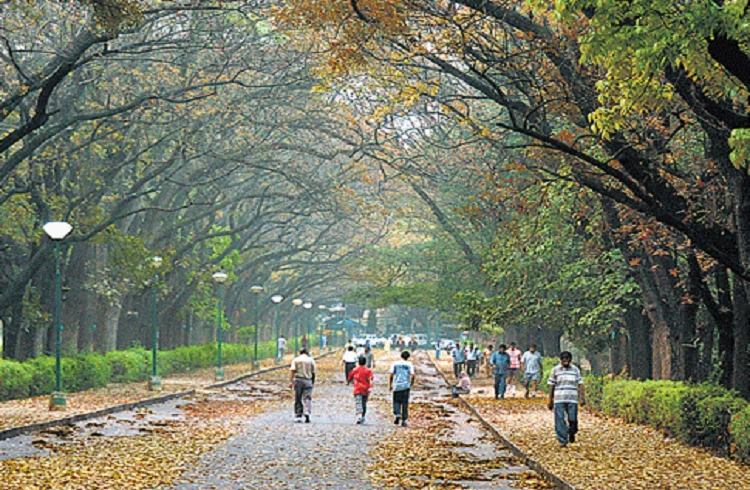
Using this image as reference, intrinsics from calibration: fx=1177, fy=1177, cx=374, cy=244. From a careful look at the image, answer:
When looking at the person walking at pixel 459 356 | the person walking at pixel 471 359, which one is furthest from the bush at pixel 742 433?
the person walking at pixel 471 359

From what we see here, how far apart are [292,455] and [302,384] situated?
23.5ft

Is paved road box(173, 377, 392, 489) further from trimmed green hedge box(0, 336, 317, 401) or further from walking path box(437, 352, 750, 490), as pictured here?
trimmed green hedge box(0, 336, 317, 401)

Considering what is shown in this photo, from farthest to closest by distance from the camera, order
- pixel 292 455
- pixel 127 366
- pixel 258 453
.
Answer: pixel 127 366
pixel 258 453
pixel 292 455

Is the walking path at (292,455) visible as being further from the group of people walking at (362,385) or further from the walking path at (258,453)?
the group of people walking at (362,385)

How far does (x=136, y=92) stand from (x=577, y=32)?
17.6m

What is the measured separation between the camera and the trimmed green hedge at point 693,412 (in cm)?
1746

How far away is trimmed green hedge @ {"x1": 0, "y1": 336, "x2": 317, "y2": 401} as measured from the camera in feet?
103

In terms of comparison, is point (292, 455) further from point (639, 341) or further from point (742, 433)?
point (639, 341)

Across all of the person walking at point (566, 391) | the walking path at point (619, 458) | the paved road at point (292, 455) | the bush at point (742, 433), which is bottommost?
the paved road at point (292, 455)

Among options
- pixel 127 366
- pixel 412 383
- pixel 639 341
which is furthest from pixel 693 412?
pixel 127 366

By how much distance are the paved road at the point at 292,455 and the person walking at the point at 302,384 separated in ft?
1.13

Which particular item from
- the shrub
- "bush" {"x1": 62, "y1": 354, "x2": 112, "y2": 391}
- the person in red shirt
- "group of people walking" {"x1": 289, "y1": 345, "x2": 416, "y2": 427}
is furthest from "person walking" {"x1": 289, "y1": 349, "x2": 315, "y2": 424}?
"bush" {"x1": 62, "y1": 354, "x2": 112, "y2": 391}

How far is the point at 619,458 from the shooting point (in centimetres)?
1758

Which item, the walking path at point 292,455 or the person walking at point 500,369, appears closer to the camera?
the walking path at point 292,455
